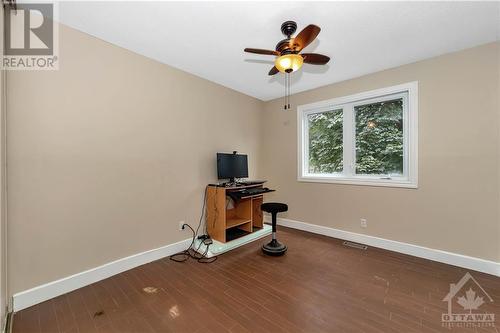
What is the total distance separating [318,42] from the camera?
2.39 meters

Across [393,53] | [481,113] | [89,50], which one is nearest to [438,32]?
[393,53]

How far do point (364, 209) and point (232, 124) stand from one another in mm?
2563

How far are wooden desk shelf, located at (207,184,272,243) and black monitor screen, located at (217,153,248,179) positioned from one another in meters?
0.28

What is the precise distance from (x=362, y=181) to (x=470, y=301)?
5.53ft

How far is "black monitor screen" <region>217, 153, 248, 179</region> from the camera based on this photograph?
3398 mm

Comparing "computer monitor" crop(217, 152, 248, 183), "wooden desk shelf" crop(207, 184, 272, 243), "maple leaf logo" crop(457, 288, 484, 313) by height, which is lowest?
"maple leaf logo" crop(457, 288, 484, 313)

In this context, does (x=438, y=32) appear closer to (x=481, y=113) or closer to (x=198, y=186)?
(x=481, y=113)

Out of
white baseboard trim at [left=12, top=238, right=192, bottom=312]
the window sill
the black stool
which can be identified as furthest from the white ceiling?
white baseboard trim at [left=12, top=238, right=192, bottom=312]

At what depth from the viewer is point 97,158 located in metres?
2.27

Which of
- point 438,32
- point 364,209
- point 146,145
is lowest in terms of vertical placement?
point 364,209

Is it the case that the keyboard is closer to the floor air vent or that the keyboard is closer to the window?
the window

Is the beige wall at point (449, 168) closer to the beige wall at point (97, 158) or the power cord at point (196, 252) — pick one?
A: the power cord at point (196, 252)

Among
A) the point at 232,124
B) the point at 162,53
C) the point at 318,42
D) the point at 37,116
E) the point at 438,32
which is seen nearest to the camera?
the point at 37,116

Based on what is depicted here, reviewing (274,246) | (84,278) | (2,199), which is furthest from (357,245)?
(2,199)
